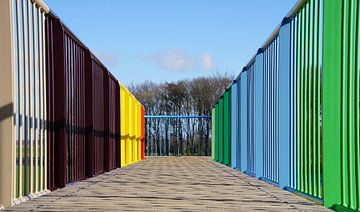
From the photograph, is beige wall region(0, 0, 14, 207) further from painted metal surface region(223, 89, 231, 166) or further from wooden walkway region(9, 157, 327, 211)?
painted metal surface region(223, 89, 231, 166)

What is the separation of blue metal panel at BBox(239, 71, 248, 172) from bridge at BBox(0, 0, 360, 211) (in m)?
0.85

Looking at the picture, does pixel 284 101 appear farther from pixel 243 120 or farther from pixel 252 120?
pixel 243 120

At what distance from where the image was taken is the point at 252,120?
25.0 ft

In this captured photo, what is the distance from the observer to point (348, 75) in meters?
2.88

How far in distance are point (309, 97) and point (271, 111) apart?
195 cm

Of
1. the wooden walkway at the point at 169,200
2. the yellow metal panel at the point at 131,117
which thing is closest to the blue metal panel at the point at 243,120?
the wooden walkway at the point at 169,200

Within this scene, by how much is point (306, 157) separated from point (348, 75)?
1.17 metres

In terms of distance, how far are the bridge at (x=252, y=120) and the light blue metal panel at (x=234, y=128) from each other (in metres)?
2.19

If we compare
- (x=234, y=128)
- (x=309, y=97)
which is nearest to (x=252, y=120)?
(x=234, y=128)

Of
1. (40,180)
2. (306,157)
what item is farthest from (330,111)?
(40,180)

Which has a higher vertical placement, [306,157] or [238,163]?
[306,157]

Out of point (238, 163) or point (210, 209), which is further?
point (238, 163)

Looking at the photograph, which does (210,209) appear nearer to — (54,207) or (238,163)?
(54,207)

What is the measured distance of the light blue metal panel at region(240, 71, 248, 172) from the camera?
333 inches
